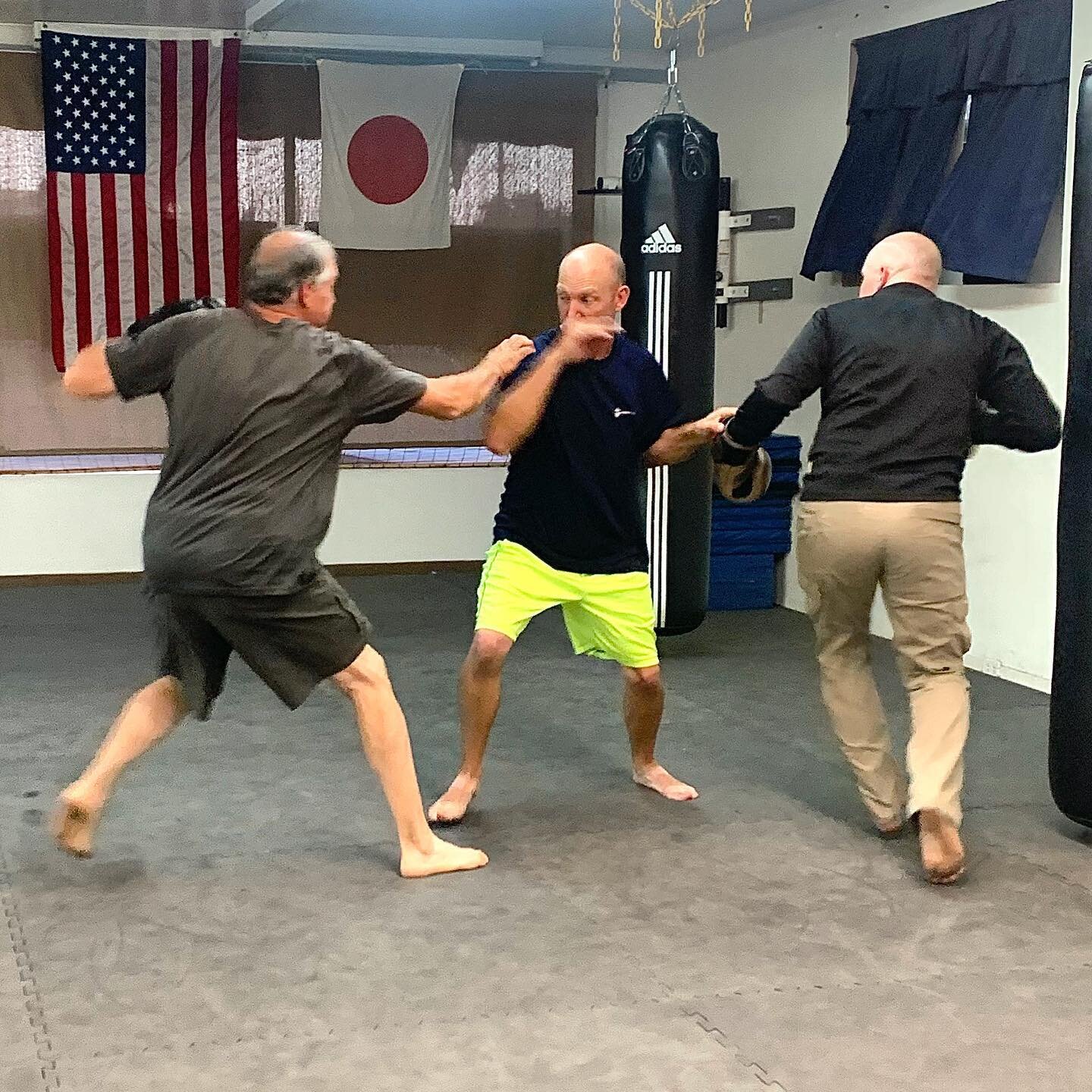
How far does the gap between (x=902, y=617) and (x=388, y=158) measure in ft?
17.0

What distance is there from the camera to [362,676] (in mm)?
3537

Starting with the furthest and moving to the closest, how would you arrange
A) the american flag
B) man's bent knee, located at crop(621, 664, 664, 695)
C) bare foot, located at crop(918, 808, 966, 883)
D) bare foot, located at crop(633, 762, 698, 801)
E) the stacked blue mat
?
the american flag < the stacked blue mat < bare foot, located at crop(633, 762, 698, 801) < man's bent knee, located at crop(621, 664, 664, 695) < bare foot, located at crop(918, 808, 966, 883)

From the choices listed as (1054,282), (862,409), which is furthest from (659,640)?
(862,409)

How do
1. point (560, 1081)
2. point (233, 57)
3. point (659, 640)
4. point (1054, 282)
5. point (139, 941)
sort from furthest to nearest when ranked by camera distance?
point (233, 57), point (659, 640), point (1054, 282), point (139, 941), point (560, 1081)

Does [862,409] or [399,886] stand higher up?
[862,409]

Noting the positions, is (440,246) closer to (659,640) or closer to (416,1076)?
(659,640)

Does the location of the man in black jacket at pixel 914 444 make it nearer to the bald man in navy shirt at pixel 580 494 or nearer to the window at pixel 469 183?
the bald man in navy shirt at pixel 580 494

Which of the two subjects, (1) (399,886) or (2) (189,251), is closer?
(1) (399,886)

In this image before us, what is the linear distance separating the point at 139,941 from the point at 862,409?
78.9 inches

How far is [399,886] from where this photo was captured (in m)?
3.57

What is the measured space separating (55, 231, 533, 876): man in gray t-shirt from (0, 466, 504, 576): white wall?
4.76 metres

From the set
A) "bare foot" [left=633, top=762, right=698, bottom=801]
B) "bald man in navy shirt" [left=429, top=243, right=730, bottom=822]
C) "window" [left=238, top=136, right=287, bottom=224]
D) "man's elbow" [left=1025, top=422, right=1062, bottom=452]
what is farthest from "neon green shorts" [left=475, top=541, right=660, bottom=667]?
"window" [left=238, top=136, right=287, bottom=224]

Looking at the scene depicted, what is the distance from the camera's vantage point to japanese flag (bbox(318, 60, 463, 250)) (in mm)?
8078

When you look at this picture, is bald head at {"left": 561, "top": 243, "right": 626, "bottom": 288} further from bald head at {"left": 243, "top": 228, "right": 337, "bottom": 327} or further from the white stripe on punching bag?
the white stripe on punching bag
